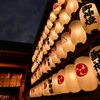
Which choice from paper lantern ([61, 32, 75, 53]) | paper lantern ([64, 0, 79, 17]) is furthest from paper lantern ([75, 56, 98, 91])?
paper lantern ([64, 0, 79, 17])

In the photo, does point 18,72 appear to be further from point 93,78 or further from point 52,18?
point 93,78

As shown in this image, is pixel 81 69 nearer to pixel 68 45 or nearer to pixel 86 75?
pixel 86 75

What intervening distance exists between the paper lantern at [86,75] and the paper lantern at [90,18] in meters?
0.70

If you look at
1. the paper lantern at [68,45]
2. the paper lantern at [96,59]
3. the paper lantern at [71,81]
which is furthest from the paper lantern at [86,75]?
the paper lantern at [68,45]

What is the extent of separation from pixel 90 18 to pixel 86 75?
121 centimetres

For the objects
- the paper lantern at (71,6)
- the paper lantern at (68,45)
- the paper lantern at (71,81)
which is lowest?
the paper lantern at (71,81)

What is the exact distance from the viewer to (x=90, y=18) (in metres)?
2.45

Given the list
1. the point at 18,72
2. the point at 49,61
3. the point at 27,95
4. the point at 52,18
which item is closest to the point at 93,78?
the point at 49,61

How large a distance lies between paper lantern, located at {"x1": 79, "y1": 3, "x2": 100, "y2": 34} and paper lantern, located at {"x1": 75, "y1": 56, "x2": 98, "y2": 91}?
2.29 ft

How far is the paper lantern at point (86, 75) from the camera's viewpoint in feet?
7.70

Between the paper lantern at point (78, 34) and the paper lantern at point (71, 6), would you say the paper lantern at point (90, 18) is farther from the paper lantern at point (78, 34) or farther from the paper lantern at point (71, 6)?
the paper lantern at point (71, 6)

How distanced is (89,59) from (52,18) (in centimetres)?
422

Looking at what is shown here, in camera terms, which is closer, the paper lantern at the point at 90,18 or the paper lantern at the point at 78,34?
the paper lantern at the point at 90,18

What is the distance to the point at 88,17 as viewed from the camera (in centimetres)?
251
